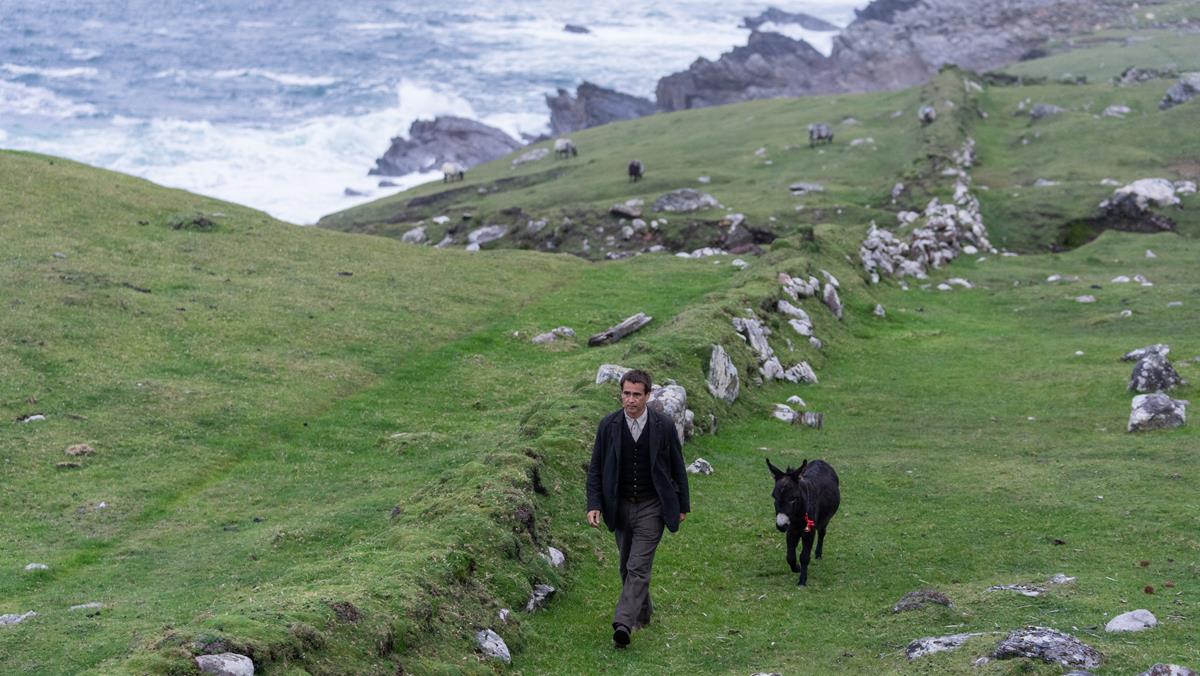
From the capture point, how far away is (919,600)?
15.8m

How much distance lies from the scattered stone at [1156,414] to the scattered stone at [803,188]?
35.7m

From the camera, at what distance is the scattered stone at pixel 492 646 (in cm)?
1410

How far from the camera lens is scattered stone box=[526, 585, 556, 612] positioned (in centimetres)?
1576

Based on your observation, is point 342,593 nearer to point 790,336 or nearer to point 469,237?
point 790,336

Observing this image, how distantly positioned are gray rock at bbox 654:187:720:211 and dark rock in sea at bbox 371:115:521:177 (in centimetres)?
5545

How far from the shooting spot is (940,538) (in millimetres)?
19438

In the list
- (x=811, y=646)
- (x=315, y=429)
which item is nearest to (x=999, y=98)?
(x=315, y=429)

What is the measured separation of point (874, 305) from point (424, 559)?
28.2m

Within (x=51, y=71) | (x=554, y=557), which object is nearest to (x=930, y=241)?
(x=554, y=557)

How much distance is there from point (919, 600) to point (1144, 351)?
19167mm

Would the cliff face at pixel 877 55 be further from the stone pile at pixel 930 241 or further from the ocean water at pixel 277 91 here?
the stone pile at pixel 930 241

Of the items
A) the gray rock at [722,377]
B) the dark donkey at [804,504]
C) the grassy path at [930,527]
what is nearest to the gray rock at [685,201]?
the grassy path at [930,527]

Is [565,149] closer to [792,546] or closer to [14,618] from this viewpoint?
[792,546]

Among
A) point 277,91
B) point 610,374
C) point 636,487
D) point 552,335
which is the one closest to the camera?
point 636,487
